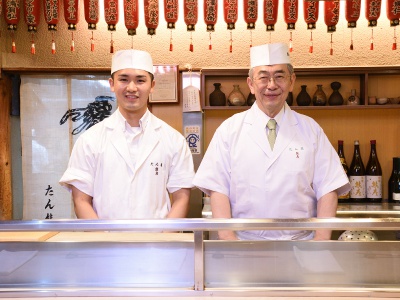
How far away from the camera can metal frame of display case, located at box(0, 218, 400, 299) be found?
152 cm

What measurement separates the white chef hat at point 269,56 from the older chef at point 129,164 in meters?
0.63

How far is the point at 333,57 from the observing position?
445 centimetres

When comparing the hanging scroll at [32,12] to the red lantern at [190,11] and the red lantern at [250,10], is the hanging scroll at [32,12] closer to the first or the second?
the red lantern at [190,11]

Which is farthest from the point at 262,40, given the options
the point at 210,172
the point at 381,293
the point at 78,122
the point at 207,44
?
the point at 381,293

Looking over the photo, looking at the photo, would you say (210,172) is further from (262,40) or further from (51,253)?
(262,40)

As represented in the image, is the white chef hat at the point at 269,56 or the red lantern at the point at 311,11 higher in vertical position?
the red lantern at the point at 311,11

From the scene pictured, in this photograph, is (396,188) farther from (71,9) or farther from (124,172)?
(71,9)

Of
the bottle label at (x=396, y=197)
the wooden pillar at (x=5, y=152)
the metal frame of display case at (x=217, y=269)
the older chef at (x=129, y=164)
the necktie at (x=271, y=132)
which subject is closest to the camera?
the metal frame of display case at (x=217, y=269)

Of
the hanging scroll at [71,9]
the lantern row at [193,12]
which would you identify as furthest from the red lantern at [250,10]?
the hanging scroll at [71,9]

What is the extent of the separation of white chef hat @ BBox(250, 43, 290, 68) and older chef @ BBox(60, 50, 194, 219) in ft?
2.07

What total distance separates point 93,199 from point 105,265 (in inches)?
42.7

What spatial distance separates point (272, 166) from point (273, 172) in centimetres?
3

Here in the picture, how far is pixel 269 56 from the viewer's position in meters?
2.32

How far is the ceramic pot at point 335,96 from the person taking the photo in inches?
167
